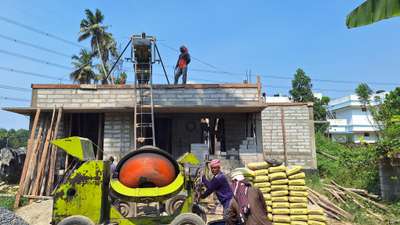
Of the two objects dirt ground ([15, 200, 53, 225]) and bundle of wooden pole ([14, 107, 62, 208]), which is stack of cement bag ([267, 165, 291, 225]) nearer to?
dirt ground ([15, 200, 53, 225])

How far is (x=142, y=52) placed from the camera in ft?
39.6

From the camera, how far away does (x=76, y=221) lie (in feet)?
17.3

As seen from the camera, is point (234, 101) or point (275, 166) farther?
point (234, 101)

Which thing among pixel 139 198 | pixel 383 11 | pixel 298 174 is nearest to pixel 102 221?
pixel 139 198

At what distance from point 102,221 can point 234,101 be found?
770cm

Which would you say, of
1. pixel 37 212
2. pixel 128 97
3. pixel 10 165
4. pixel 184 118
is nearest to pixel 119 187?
pixel 37 212

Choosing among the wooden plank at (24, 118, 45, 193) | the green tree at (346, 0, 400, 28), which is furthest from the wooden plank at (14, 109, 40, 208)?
the green tree at (346, 0, 400, 28)

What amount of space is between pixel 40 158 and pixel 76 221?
7413mm

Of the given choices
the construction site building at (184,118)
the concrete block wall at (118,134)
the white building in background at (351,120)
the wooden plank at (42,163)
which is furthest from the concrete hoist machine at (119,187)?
the white building in background at (351,120)

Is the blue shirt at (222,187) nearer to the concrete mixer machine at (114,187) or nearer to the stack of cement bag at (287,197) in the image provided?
the concrete mixer machine at (114,187)

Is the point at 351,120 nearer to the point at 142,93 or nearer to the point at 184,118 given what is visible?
the point at 184,118

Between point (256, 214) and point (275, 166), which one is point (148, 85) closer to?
point (275, 166)

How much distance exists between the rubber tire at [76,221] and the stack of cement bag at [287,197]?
3869 millimetres

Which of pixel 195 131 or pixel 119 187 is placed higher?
pixel 195 131
